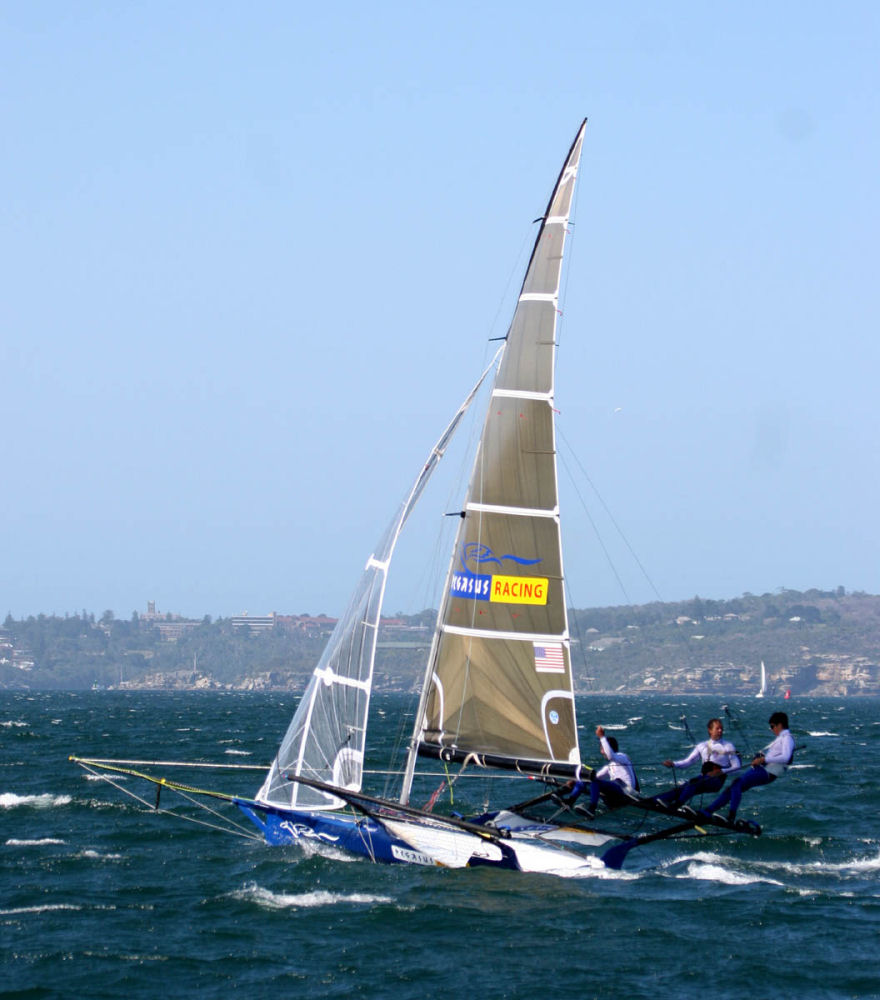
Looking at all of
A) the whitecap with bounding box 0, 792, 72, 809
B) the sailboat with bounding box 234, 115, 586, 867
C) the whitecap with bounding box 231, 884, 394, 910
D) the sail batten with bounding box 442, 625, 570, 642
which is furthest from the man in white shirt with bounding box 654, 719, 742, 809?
the whitecap with bounding box 0, 792, 72, 809

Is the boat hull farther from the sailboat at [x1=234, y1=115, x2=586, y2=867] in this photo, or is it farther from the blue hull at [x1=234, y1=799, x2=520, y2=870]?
the sailboat at [x1=234, y1=115, x2=586, y2=867]

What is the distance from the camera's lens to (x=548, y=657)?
2364 cm

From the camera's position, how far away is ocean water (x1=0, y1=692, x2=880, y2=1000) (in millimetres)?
17000

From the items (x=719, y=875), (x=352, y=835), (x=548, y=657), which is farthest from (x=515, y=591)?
(x=719, y=875)

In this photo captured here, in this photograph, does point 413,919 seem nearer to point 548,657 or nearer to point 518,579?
point 548,657

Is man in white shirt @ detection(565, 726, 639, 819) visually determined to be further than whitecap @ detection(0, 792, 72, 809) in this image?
No

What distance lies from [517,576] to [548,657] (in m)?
1.43

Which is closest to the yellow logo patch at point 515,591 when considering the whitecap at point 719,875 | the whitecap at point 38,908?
the whitecap at point 719,875

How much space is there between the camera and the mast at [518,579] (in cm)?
2353

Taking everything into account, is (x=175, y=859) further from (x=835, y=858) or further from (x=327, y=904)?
(x=835, y=858)

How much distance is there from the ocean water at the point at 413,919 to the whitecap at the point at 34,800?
116 centimetres

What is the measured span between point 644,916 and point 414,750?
15.4 ft

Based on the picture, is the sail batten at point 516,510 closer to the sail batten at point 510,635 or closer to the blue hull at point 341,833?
the sail batten at point 510,635

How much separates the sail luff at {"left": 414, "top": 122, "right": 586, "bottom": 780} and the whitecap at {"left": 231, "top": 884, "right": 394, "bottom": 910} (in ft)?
10.6
